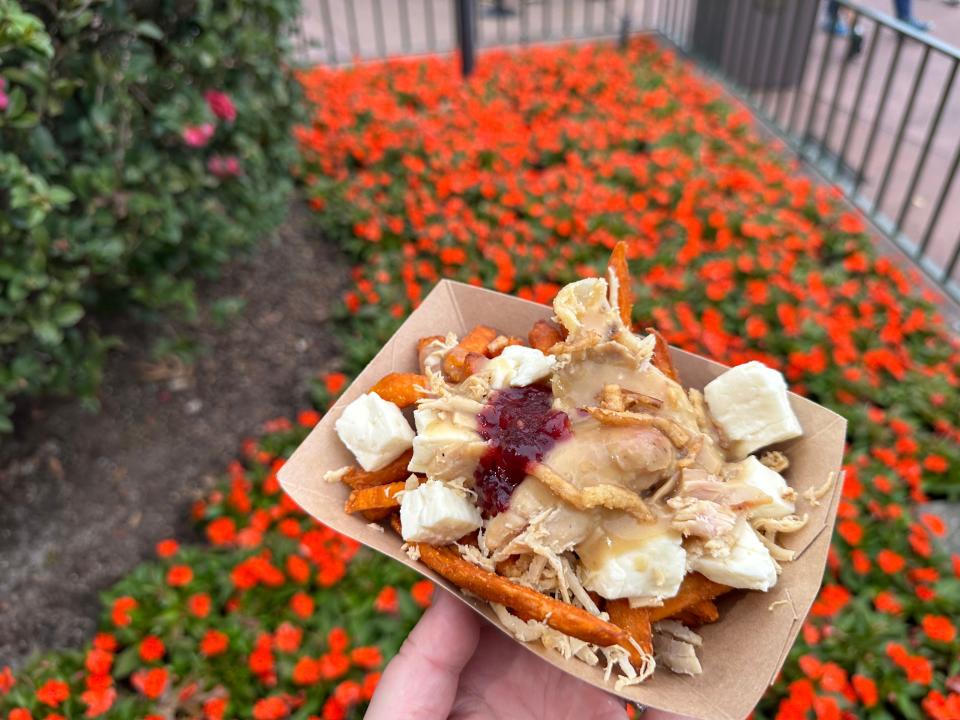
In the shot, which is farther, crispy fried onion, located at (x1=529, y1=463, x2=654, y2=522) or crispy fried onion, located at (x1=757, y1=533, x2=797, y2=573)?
crispy fried onion, located at (x1=757, y1=533, x2=797, y2=573)

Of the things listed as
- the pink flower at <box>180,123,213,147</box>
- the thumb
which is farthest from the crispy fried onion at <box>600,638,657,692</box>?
the pink flower at <box>180,123,213,147</box>

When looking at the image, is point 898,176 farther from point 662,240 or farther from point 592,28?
point 592,28

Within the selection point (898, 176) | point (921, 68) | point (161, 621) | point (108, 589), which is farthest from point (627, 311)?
point (898, 176)

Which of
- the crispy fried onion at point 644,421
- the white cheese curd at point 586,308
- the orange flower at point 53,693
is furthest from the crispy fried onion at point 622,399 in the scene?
the orange flower at point 53,693

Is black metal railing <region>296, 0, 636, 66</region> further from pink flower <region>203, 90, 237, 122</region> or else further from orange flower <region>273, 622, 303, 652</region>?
orange flower <region>273, 622, 303, 652</region>

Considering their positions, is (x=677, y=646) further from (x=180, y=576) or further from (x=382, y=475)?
(x=180, y=576)
